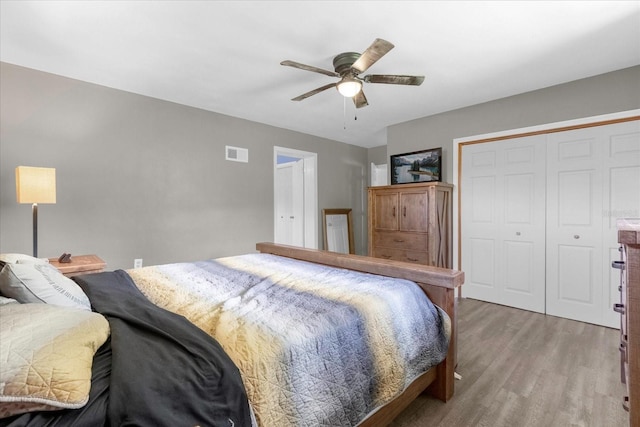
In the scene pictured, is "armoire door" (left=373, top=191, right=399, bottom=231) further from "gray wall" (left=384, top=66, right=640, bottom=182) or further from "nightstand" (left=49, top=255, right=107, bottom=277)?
"nightstand" (left=49, top=255, right=107, bottom=277)

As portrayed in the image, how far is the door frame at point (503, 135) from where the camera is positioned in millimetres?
2750

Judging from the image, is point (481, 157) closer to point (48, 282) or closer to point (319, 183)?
point (319, 183)

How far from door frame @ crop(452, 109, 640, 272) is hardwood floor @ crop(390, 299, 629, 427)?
46.8 inches

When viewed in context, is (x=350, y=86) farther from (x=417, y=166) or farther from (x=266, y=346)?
(x=417, y=166)

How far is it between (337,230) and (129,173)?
3244mm

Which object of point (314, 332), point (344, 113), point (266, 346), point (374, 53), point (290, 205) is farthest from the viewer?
point (290, 205)

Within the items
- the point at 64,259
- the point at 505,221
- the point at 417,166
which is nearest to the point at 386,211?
the point at 417,166

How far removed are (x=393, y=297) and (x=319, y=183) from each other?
367 cm

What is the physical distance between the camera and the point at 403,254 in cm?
371

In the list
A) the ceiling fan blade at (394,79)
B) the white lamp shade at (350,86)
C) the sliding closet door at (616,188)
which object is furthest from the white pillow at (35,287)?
the sliding closet door at (616,188)

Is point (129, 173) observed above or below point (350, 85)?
below

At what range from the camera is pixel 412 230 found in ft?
11.9

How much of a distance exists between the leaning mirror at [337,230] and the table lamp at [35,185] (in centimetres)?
350

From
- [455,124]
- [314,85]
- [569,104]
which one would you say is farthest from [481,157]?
[314,85]
